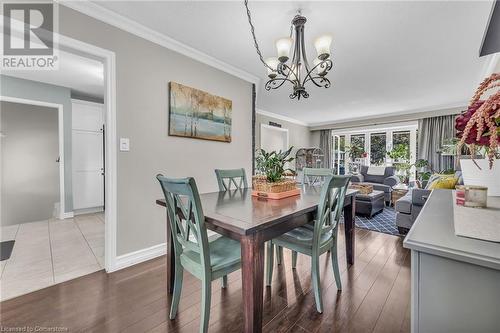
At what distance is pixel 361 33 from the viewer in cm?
225

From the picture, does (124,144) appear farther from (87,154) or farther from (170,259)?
(87,154)

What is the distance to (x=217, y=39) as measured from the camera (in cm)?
238

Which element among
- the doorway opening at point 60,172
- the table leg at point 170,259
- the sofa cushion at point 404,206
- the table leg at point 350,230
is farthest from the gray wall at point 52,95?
the sofa cushion at point 404,206

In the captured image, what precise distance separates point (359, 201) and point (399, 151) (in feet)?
11.0

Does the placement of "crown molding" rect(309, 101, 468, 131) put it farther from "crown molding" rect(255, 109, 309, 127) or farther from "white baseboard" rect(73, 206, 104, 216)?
"white baseboard" rect(73, 206, 104, 216)

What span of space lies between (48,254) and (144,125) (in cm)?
178

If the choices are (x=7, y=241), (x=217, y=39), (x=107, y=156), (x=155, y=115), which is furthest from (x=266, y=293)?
(x=7, y=241)

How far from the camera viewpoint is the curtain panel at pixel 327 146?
24.2 feet


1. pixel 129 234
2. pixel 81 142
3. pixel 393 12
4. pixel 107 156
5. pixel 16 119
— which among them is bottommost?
pixel 129 234

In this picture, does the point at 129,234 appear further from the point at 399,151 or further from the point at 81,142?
the point at 399,151

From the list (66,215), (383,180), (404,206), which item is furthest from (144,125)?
(383,180)

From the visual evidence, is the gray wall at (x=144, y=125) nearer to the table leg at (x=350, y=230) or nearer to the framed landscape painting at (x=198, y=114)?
the framed landscape painting at (x=198, y=114)

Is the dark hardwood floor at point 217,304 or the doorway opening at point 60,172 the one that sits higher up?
the doorway opening at point 60,172

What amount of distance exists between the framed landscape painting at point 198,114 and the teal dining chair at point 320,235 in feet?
5.45
